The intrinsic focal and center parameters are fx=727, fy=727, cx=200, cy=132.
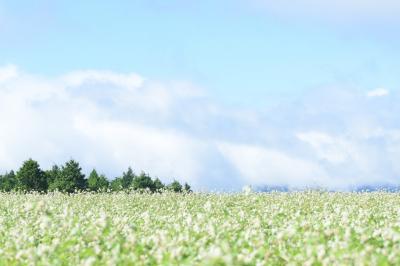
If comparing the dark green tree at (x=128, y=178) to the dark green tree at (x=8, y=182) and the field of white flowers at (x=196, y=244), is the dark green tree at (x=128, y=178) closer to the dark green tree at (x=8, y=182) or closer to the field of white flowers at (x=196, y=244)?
the dark green tree at (x=8, y=182)

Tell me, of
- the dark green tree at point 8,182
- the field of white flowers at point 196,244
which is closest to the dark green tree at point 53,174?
the dark green tree at point 8,182

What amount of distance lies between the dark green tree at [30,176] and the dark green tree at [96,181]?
4025mm

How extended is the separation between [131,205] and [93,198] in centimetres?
513

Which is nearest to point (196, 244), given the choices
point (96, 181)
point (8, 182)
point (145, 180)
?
point (145, 180)

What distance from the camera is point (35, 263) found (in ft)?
38.1

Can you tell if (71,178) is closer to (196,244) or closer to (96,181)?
(96,181)

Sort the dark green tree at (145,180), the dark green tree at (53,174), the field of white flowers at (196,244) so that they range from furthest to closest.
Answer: the dark green tree at (53,174) → the dark green tree at (145,180) → the field of white flowers at (196,244)

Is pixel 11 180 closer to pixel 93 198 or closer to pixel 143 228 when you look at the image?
pixel 93 198

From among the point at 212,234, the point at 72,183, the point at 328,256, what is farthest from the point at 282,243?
the point at 72,183

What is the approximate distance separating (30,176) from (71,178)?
3.55 metres

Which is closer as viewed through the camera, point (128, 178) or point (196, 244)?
point (196, 244)

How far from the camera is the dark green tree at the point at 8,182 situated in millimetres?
67500

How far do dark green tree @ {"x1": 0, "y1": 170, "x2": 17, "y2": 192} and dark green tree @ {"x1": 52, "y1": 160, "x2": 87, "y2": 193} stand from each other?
8.46m

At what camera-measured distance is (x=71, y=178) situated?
59062mm
